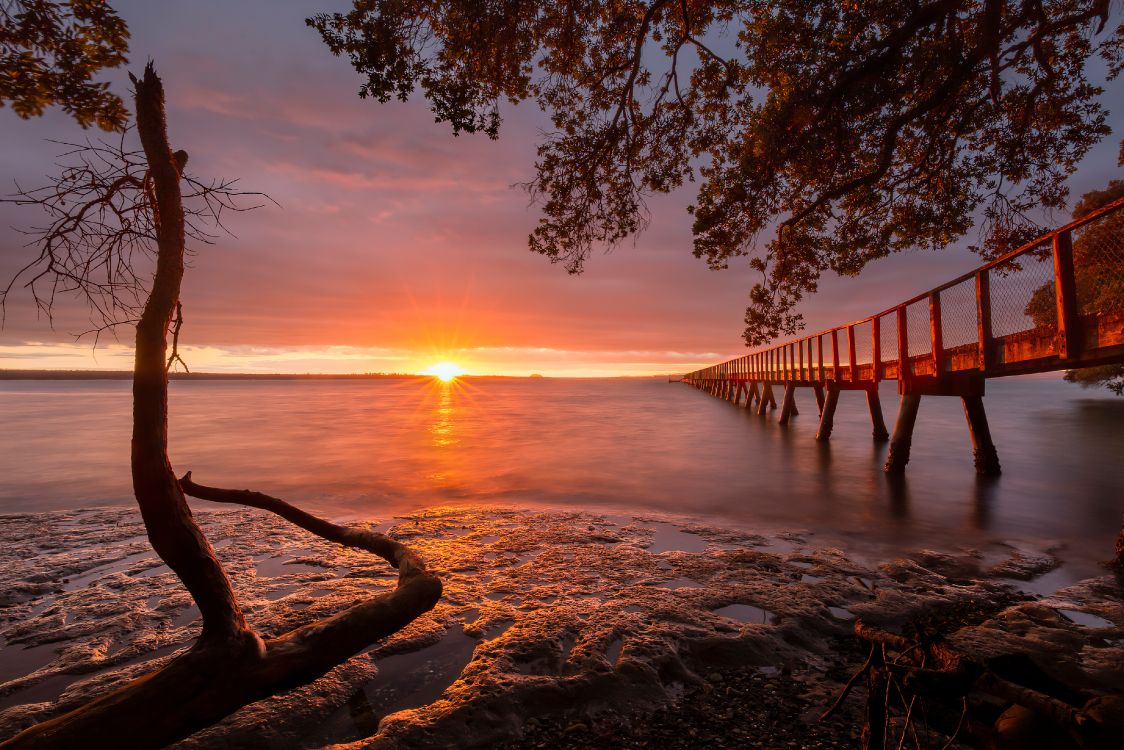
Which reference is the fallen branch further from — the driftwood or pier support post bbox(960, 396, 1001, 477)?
pier support post bbox(960, 396, 1001, 477)

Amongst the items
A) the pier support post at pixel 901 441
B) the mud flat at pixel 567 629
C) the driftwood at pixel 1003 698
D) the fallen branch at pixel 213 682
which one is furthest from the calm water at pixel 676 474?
the fallen branch at pixel 213 682

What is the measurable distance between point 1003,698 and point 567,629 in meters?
2.91

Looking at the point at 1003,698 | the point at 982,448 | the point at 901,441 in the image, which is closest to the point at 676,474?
the point at 901,441

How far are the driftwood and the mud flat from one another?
1048 mm

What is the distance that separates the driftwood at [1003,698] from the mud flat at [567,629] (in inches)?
41.3

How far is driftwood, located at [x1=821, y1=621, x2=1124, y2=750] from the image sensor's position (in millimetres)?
1537

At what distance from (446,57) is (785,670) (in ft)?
23.7

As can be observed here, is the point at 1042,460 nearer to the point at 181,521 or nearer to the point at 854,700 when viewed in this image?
the point at 854,700

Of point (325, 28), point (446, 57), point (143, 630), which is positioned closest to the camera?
point (143, 630)

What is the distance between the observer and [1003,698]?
1.65 m

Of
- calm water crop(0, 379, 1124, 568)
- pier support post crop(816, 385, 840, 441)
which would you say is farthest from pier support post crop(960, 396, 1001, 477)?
pier support post crop(816, 385, 840, 441)

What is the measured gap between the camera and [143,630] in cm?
420

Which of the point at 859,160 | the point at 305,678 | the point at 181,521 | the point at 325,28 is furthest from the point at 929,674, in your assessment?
the point at 859,160

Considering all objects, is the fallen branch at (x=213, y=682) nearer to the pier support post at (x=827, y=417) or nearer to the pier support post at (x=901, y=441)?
the pier support post at (x=901, y=441)
